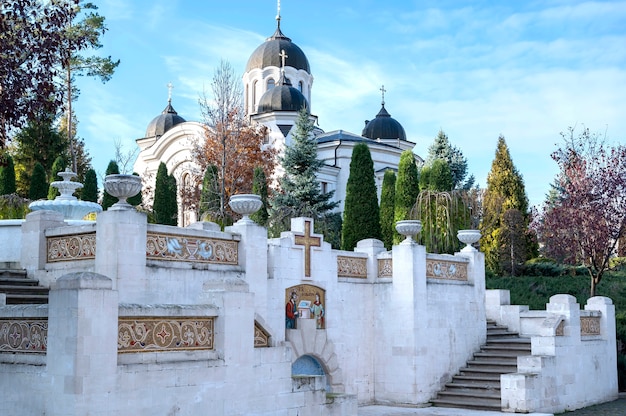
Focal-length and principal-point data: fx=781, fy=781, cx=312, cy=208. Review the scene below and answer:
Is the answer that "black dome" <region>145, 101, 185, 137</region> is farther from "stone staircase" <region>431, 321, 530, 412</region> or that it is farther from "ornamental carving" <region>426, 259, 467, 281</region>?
"stone staircase" <region>431, 321, 530, 412</region>

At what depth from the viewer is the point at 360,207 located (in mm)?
28375

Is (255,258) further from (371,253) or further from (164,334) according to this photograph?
(164,334)

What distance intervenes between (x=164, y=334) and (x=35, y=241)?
169 inches

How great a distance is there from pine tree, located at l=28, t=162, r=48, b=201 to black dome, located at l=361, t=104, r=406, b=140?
79.9 ft

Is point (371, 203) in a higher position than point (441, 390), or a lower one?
higher

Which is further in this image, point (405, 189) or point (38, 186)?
point (38, 186)

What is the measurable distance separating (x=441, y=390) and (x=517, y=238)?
20032 millimetres

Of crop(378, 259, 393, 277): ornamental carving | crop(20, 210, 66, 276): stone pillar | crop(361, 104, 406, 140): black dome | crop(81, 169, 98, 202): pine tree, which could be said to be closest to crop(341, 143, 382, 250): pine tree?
crop(378, 259, 393, 277): ornamental carving

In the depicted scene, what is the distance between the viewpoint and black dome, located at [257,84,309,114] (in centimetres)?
4469

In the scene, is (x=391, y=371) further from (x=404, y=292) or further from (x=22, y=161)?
(x=22, y=161)

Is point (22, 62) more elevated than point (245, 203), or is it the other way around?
point (22, 62)

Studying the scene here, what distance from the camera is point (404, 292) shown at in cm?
1658

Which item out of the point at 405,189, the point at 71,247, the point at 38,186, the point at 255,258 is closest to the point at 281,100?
the point at 405,189

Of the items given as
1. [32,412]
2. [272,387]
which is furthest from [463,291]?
[32,412]
